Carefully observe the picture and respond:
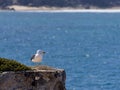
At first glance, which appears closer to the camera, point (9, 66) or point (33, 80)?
point (9, 66)

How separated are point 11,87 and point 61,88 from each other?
3.32 feet

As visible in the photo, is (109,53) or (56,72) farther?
(109,53)

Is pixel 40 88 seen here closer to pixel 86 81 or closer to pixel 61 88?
pixel 61 88

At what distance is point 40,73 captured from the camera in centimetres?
1292

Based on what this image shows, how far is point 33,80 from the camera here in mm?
12789

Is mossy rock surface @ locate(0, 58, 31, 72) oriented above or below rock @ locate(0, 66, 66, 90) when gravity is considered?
above

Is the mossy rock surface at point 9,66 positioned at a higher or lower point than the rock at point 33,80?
higher

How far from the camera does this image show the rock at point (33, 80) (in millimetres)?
12555

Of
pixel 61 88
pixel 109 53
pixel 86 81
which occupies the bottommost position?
pixel 109 53

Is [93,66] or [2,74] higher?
[2,74]

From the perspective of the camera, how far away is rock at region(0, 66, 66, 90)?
12555 millimetres

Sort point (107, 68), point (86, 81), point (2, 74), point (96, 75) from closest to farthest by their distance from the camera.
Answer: point (2, 74), point (86, 81), point (96, 75), point (107, 68)

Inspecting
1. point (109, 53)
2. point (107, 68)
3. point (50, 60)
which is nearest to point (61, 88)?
point (107, 68)

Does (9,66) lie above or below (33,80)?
above
